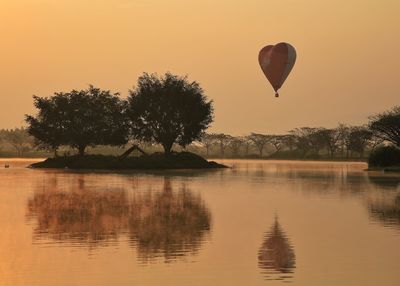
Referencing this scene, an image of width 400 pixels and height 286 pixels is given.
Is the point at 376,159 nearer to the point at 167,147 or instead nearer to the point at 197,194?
the point at 167,147

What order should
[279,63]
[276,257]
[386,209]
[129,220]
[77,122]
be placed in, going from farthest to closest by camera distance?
[77,122], [279,63], [386,209], [129,220], [276,257]

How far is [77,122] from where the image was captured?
10494 cm

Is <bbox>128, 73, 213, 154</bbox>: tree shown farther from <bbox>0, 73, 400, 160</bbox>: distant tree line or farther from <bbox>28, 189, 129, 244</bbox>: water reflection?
<bbox>28, 189, 129, 244</bbox>: water reflection

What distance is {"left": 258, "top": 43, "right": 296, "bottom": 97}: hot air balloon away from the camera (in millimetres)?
78250

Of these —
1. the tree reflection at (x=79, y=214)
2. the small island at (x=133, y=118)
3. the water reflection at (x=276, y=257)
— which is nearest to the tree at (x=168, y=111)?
the small island at (x=133, y=118)

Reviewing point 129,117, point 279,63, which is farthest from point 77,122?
point 279,63

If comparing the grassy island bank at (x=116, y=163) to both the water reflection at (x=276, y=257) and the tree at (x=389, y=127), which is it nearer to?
the tree at (x=389, y=127)

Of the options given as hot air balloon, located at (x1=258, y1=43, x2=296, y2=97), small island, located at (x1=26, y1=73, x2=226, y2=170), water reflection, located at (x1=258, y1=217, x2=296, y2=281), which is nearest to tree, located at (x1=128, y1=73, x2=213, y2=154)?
small island, located at (x1=26, y1=73, x2=226, y2=170)

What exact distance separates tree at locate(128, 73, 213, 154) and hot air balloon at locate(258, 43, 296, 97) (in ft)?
89.1

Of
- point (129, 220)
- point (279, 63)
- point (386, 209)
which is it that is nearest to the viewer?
point (129, 220)

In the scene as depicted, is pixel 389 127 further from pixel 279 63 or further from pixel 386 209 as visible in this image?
pixel 386 209

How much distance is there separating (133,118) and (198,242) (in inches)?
3454

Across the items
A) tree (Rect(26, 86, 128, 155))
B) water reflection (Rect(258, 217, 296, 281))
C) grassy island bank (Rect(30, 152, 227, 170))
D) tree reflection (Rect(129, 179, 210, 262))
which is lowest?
water reflection (Rect(258, 217, 296, 281))

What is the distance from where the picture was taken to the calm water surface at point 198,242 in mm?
14648
